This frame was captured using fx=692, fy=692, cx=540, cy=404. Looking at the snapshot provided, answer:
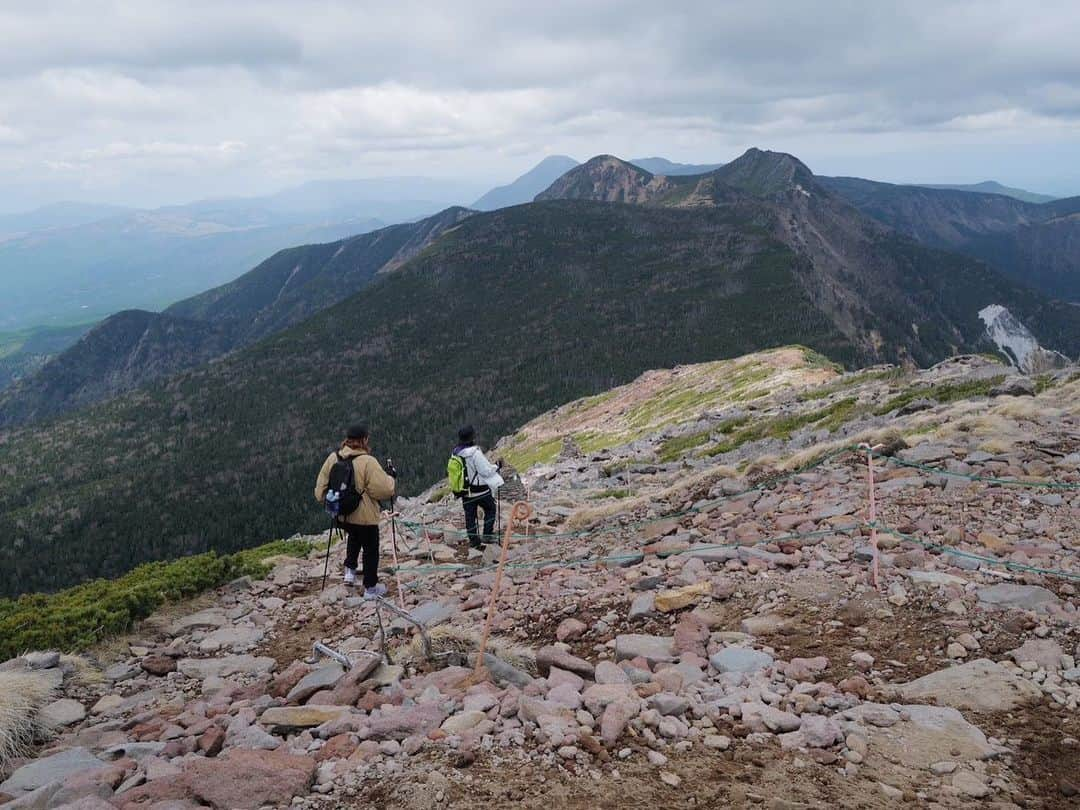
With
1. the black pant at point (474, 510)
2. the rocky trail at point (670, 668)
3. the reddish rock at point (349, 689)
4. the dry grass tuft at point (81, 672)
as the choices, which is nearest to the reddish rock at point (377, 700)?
the rocky trail at point (670, 668)

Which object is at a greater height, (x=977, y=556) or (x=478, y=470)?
(x=478, y=470)

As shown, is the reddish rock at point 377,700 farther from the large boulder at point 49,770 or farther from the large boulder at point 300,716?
the large boulder at point 49,770

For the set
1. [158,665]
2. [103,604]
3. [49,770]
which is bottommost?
[158,665]

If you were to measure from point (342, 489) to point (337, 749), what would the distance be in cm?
563

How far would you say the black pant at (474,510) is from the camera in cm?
1604

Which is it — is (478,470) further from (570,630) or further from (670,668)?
(670,668)

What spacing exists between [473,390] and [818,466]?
182640 mm

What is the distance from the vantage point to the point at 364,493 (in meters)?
11.8

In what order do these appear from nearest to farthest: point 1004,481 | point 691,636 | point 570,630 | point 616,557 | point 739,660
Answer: point 739,660 → point 691,636 → point 570,630 → point 1004,481 → point 616,557

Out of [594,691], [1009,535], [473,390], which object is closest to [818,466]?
[1009,535]

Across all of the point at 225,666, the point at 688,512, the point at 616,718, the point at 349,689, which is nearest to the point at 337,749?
the point at 349,689

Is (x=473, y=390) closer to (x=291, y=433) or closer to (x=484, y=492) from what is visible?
(x=291, y=433)

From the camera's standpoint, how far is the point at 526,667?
827 centimetres

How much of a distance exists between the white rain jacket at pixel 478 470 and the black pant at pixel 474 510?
26cm
